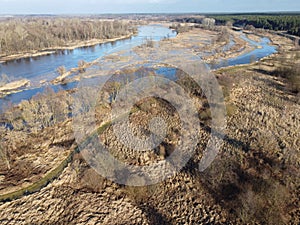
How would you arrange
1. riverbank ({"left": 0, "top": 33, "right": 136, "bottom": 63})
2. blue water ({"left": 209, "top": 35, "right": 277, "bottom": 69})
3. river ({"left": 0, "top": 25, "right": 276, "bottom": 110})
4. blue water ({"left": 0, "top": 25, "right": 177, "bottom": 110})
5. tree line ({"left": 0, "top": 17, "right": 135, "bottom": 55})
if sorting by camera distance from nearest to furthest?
blue water ({"left": 0, "top": 25, "right": 177, "bottom": 110}) → river ({"left": 0, "top": 25, "right": 276, "bottom": 110}) → blue water ({"left": 209, "top": 35, "right": 277, "bottom": 69}) → riverbank ({"left": 0, "top": 33, "right": 136, "bottom": 63}) → tree line ({"left": 0, "top": 17, "right": 135, "bottom": 55})

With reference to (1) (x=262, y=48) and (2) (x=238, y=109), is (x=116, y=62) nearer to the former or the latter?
(2) (x=238, y=109)

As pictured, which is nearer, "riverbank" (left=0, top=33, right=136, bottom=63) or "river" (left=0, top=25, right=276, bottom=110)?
"river" (left=0, top=25, right=276, bottom=110)

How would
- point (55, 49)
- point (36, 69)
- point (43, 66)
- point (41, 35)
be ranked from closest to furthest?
1. point (36, 69)
2. point (43, 66)
3. point (55, 49)
4. point (41, 35)

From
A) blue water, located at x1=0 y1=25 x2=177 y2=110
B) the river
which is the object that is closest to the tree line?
the river

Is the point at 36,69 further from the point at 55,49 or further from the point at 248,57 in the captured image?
the point at 248,57

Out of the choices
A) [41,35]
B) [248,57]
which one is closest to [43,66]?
[41,35]

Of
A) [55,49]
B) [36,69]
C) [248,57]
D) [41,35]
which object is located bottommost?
[36,69]

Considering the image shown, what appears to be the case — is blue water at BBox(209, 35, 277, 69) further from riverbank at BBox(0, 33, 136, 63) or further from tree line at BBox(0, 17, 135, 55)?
tree line at BBox(0, 17, 135, 55)

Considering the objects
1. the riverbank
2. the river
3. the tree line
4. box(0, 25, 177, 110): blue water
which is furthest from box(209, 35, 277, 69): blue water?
the tree line

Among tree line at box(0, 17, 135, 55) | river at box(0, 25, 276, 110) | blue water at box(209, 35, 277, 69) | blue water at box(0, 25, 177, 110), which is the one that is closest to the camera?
blue water at box(0, 25, 177, 110)

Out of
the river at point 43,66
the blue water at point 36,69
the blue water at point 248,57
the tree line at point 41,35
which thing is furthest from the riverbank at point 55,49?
the blue water at point 248,57

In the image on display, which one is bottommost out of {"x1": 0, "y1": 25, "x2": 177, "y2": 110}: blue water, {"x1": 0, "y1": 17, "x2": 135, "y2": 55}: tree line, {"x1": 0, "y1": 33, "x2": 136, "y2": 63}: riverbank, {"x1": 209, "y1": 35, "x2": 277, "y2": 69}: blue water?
{"x1": 0, "y1": 25, "x2": 177, "y2": 110}: blue water

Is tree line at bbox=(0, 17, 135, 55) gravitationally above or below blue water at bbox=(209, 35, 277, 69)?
above
